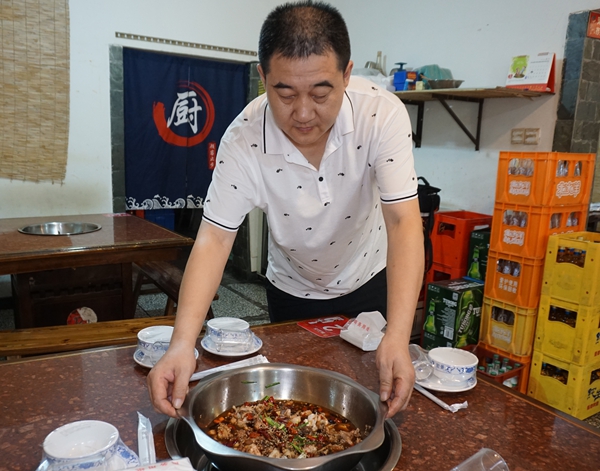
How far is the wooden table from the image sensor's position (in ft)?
8.28

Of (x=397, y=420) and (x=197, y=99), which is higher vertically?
(x=197, y=99)

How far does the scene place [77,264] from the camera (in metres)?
2.60

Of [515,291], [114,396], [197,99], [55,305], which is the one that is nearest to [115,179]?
[197,99]

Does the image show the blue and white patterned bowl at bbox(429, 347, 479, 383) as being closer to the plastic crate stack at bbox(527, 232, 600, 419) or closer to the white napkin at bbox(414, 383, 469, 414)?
the white napkin at bbox(414, 383, 469, 414)

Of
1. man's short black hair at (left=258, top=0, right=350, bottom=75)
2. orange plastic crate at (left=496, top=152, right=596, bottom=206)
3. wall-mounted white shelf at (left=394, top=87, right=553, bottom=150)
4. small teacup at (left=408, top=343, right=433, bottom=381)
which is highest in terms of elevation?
wall-mounted white shelf at (left=394, top=87, right=553, bottom=150)

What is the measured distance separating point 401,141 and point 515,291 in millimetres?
1897

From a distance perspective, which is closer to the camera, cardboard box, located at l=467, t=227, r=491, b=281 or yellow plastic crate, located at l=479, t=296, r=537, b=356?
yellow plastic crate, located at l=479, t=296, r=537, b=356

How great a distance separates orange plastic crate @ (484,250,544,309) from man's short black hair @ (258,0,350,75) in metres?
2.13

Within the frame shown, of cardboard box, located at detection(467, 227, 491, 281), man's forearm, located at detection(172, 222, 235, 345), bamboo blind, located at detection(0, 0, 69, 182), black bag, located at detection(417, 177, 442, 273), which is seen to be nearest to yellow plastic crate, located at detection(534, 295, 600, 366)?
cardboard box, located at detection(467, 227, 491, 281)

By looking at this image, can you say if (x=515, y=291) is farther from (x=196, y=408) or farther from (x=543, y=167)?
(x=196, y=408)

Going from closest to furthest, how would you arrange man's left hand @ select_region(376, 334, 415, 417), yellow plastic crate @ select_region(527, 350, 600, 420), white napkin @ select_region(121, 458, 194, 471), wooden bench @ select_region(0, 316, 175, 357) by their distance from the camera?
white napkin @ select_region(121, 458, 194, 471) < man's left hand @ select_region(376, 334, 415, 417) < wooden bench @ select_region(0, 316, 175, 357) < yellow plastic crate @ select_region(527, 350, 600, 420)

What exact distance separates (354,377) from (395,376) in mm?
234

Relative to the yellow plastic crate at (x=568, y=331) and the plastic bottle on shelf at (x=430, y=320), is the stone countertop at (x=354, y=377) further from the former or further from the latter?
the plastic bottle on shelf at (x=430, y=320)

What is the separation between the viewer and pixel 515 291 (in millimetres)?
2912
